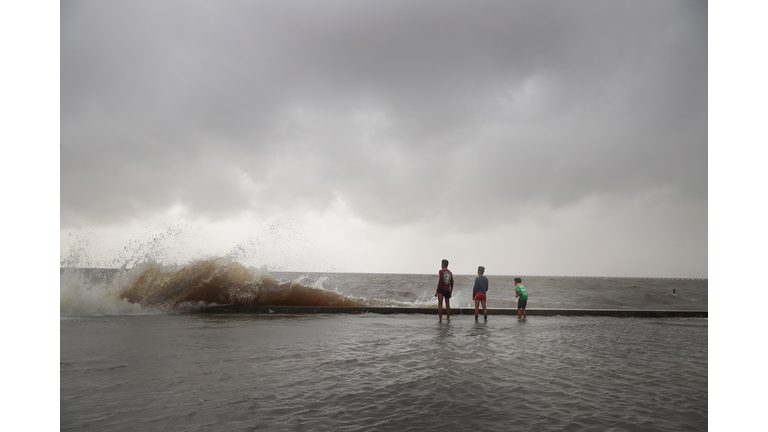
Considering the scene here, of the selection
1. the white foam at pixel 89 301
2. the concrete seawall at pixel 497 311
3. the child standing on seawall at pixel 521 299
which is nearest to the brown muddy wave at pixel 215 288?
the white foam at pixel 89 301

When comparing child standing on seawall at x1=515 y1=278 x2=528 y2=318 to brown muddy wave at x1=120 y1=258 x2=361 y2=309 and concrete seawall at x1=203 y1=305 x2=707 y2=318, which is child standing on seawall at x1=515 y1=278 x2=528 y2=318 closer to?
concrete seawall at x1=203 y1=305 x2=707 y2=318

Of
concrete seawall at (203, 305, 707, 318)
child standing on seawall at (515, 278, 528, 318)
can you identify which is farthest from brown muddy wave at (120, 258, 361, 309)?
child standing on seawall at (515, 278, 528, 318)

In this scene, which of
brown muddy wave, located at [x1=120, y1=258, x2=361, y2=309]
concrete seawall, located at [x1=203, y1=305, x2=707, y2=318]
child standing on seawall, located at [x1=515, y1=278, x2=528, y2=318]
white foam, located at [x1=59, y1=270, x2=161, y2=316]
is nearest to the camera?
child standing on seawall, located at [x1=515, y1=278, x2=528, y2=318]

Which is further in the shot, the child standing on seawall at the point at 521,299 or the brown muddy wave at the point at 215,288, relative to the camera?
the brown muddy wave at the point at 215,288

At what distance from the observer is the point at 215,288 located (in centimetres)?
1456

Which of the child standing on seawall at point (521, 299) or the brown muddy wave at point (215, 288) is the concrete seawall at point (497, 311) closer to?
the child standing on seawall at point (521, 299)

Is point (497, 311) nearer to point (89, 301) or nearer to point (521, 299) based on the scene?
point (521, 299)

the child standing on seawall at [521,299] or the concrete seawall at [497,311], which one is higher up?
the child standing on seawall at [521,299]

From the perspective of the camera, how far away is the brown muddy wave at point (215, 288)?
13930mm

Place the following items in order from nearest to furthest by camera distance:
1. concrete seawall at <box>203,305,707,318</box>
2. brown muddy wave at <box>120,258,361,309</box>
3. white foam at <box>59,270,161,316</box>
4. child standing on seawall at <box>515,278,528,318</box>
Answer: child standing on seawall at <box>515,278,528,318</box> < concrete seawall at <box>203,305,707,318</box> < white foam at <box>59,270,161,316</box> < brown muddy wave at <box>120,258,361,309</box>

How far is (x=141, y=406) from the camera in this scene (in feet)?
12.6

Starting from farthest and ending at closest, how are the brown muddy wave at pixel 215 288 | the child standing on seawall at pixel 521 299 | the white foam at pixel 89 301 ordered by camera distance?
the brown muddy wave at pixel 215 288 < the white foam at pixel 89 301 < the child standing on seawall at pixel 521 299

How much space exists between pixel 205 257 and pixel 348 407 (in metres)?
13.6

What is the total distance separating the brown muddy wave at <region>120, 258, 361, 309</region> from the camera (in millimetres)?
13930
